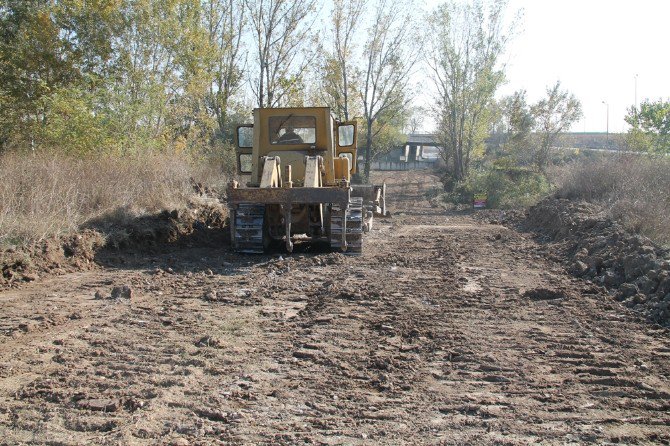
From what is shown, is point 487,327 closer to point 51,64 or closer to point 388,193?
point 51,64

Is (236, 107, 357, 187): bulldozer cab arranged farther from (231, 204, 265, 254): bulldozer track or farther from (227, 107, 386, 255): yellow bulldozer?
(231, 204, 265, 254): bulldozer track

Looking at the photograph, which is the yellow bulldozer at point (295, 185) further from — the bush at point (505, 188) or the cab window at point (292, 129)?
the bush at point (505, 188)

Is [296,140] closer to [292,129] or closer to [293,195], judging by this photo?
[292,129]

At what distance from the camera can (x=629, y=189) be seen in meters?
15.6

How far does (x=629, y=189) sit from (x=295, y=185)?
8963mm

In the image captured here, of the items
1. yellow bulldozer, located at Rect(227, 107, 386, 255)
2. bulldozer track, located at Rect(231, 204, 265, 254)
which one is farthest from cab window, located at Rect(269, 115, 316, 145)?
bulldozer track, located at Rect(231, 204, 265, 254)

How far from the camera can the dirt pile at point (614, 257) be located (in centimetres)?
736

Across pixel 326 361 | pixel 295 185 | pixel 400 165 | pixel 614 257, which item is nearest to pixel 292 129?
pixel 295 185

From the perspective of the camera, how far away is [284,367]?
16.6ft

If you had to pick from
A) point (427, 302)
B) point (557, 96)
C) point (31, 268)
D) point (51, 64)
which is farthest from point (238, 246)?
point (557, 96)

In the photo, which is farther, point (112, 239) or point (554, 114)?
point (554, 114)

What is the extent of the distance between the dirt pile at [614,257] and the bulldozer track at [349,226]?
3.60 m

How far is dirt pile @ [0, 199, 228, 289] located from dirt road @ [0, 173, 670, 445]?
Answer: 439 millimetres

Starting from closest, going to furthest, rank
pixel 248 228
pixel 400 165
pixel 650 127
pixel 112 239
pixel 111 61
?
pixel 112 239 < pixel 248 228 < pixel 111 61 < pixel 650 127 < pixel 400 165
